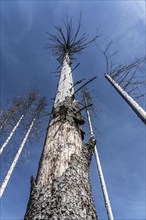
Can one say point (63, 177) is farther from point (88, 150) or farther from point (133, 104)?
point (133, 104)

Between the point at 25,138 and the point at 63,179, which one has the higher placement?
the point at 25,138

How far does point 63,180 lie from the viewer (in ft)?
5.35

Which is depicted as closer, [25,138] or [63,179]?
[63,179]

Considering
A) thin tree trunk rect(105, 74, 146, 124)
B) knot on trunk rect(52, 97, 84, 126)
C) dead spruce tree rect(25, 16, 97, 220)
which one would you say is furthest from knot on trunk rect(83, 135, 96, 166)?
thin tree trunk rect(105, 74, 146, 124)

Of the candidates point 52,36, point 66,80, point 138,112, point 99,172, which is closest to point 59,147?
point 66,80

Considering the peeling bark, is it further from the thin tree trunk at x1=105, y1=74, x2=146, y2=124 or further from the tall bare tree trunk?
the thin tree trunk at x1=105, y1=74, x2=146, y2=124

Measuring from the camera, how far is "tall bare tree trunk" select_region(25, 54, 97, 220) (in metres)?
1.43

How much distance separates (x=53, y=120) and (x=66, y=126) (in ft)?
1.03

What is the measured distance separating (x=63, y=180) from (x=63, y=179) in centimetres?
1

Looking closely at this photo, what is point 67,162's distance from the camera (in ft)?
6.06

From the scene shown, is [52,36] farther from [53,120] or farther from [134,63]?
[53,120]

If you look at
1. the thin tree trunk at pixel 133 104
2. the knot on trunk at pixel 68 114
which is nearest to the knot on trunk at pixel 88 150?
the knot on trunk at pixel 68 114

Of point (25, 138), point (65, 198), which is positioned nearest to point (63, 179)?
point (65, 198)

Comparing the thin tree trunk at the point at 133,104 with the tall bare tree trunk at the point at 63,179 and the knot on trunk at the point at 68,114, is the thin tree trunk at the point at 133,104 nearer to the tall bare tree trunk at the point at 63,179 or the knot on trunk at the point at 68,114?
the knot on trunk at the point at 68,114
